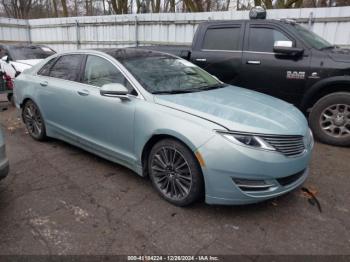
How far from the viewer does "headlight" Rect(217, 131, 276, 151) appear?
2609mm

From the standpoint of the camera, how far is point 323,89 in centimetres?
490

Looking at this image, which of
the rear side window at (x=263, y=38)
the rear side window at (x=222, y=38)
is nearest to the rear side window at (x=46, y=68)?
the rear side window at (x=222, y=38)

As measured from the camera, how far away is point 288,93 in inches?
203

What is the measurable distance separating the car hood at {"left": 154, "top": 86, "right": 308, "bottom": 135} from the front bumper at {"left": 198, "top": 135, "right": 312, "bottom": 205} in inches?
8.3

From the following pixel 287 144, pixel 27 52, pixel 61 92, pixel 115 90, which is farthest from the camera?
pixel 27 52

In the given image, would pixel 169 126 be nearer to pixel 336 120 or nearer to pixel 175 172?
pixel 175 172

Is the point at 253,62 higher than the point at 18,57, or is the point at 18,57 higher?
the point at 253,62

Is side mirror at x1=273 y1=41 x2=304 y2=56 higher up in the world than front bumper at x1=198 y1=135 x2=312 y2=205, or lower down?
higher up

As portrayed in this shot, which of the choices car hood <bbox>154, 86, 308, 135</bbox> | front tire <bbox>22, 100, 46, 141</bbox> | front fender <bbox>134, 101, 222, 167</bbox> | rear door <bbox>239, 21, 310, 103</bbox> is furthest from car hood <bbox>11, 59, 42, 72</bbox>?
car hood <bbox>154, 86, 308, 135</bbox>

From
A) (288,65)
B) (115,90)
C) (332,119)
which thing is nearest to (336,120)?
(332,119)

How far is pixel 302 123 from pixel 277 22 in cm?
279

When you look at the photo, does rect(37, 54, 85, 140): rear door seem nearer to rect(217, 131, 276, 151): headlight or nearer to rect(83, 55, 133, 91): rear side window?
rect(83, 55, 133, 91): rear side window

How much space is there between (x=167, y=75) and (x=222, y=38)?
2576mm

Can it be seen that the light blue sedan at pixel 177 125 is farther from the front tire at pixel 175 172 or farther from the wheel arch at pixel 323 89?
the wheel arch at pixel 323 89
